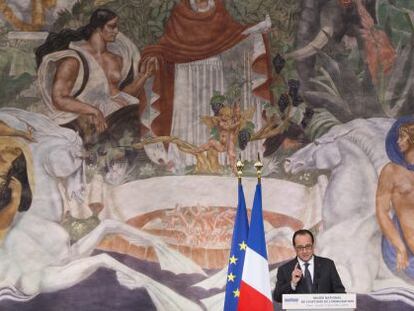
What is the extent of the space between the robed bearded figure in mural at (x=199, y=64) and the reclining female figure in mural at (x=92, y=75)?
1.24 feet

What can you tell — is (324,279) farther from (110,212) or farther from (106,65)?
(106,65)

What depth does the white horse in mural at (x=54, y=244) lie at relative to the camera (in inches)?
654

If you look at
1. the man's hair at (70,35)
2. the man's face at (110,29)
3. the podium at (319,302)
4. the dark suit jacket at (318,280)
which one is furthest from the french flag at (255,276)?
the man's hair at (70,35)

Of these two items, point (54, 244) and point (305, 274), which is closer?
point (305, 274)

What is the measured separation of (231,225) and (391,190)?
2918 millimetres

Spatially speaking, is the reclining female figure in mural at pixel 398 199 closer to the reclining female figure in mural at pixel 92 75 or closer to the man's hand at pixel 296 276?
the reclining female figure in mural at pixel 92 75

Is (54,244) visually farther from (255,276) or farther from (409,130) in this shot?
(255,276)

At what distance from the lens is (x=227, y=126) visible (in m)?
17.5

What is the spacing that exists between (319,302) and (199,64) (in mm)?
9784

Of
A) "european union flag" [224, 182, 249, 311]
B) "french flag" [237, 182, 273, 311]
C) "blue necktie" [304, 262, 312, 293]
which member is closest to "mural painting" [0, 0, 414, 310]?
"european union flag" [224, 182, 249, 311]

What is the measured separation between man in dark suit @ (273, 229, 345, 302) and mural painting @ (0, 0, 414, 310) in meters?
7.24

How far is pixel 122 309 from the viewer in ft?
53.7

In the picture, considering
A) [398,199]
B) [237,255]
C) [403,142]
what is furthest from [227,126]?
[237,255]

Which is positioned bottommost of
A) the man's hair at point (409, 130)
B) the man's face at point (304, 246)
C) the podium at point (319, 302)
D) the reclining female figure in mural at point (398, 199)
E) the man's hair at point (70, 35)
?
the podium at point (319, 302)
